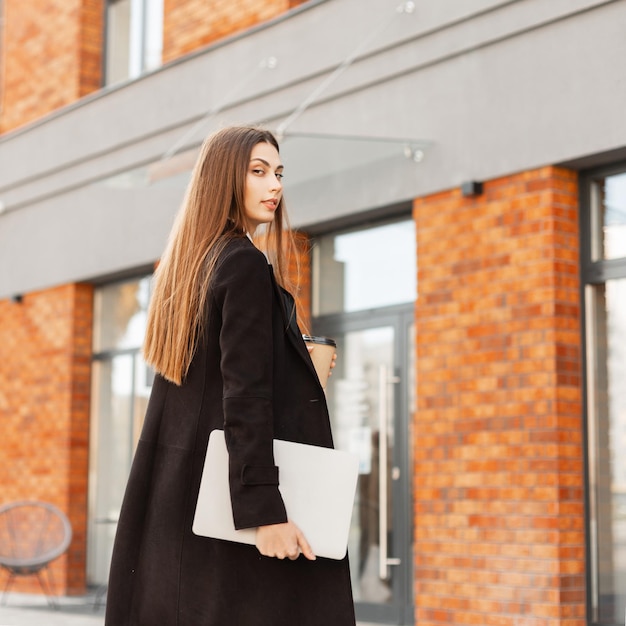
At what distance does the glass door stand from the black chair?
2.78 meters

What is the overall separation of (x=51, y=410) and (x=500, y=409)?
5.61 meters

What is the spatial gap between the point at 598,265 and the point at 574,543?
1533mm

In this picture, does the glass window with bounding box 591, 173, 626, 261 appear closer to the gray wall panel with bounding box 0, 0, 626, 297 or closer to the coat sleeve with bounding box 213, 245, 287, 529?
the gray wall panel with bounding box 0, 0, 626, 297

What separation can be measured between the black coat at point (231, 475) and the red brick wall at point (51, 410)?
8274 mm

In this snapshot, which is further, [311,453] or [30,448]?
[30,448]

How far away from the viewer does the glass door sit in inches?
329

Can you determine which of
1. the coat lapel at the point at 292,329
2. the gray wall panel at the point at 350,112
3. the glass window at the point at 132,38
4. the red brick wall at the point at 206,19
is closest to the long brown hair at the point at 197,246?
the coat lapel at the point at 292,329

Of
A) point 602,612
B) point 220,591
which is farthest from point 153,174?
point 220,591

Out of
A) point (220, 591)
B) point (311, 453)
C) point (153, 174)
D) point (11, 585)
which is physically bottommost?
point (11, 585)

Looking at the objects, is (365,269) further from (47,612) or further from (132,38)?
(132,38)

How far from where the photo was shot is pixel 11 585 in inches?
453

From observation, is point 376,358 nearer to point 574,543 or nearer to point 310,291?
point 310,291

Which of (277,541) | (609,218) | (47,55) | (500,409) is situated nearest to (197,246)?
(277,541)

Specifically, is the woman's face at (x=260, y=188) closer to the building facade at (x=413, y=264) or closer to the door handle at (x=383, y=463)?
the building facade at (x=413, y=264)
